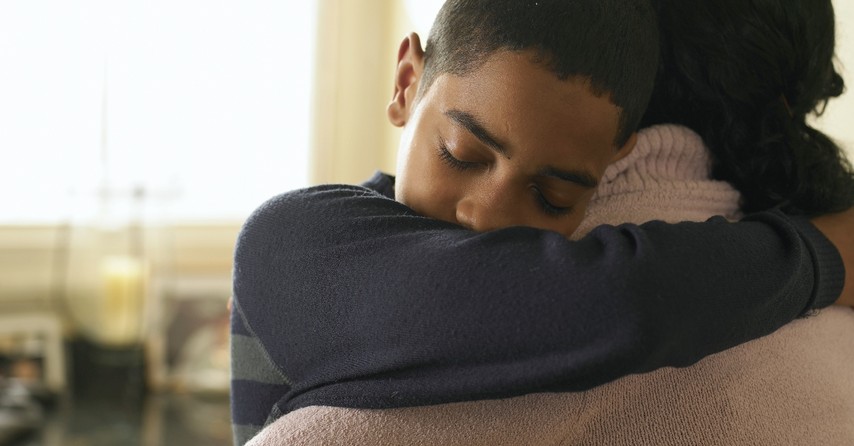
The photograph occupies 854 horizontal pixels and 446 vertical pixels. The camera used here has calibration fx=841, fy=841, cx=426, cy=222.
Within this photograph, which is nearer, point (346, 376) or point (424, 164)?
point (346, 376)

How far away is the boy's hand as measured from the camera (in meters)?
0.63

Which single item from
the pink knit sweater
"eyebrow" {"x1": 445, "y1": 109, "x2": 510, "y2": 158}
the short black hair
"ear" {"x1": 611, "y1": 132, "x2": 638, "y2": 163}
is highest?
the short black hair

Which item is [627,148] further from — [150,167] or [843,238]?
[150,167]

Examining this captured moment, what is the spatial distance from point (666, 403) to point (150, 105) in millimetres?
2016

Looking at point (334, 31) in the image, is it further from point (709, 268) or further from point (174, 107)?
point (709, 268)

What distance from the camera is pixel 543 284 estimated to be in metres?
0.44

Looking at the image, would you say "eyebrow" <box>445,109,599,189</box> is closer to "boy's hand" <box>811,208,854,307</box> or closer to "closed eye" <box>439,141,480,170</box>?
"closed eye" <box>439,141,480,170</box>

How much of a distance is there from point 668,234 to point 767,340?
6.2 inches

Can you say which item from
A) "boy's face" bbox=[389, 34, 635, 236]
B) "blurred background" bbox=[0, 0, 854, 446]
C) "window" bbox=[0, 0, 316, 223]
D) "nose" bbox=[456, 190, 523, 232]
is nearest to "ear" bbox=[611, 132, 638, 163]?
"boy's face" bbox=[389, 34, 635, 236]

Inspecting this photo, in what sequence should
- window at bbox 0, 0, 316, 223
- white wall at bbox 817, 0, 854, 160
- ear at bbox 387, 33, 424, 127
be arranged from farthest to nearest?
window at bbox 0, 0, 316, 223, white wall at bbox 817, 0, 854, 160, ear at bbox 387, 33, 424, 127

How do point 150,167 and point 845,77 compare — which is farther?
point 150,167

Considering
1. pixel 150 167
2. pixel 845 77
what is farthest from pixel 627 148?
pixel 150 167

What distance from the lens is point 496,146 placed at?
0.59 metres

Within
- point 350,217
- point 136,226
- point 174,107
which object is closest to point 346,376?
point 350,217
